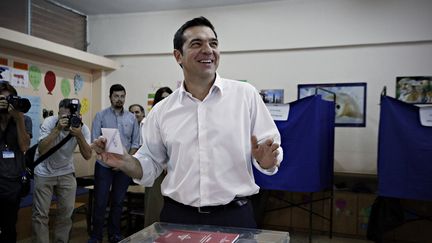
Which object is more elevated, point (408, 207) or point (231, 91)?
point (231, 91)

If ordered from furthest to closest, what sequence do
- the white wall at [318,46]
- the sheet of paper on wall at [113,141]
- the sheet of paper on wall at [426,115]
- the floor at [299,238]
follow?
the white wall at [318,46] → the floor at [299,238] → the sheet of paper on wall at [426,115] → the sheet of paper on wall at [113,141]

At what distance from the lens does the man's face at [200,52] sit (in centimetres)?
141

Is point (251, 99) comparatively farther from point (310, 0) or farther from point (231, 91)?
point (310, 0)

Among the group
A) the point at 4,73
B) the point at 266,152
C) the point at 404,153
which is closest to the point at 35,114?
the point at 4,73

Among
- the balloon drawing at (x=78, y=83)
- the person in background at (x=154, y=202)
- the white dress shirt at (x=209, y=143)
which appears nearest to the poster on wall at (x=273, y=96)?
the person in background at (x=154, y=202)

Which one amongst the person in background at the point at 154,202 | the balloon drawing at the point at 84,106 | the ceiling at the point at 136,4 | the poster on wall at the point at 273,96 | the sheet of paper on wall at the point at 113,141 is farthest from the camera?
the balloon drawing at the point at 84,106

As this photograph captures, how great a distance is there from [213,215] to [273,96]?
342cm

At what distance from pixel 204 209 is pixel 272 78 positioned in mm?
3498

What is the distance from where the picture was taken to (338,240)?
394 cm

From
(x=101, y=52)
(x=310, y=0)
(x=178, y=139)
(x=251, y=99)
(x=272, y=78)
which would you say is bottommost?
(x=178, y=139)

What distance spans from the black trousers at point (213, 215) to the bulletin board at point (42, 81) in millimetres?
3407

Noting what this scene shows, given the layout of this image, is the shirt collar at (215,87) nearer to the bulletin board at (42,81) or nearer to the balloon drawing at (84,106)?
the bulletin board at (42,81)

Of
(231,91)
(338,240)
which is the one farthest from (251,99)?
(338,240)

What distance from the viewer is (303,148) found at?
3406mm
